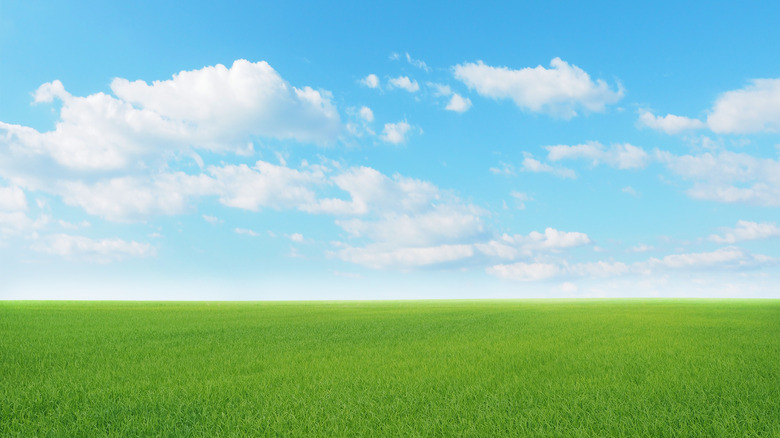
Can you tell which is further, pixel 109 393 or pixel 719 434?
pixel 109 393

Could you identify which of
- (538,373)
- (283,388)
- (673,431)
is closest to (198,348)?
(283,388)

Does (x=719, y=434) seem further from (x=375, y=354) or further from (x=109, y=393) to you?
(x=109, y=393)

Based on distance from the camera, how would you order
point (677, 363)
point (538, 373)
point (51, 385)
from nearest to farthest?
point (51, 385)
point (538, 373)
point (677, 363)

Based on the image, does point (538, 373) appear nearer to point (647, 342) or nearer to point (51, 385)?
point (647, 342)

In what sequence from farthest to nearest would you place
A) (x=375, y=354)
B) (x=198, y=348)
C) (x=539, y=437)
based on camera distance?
(x=198, y=348), (x=375, y=354), (x=539, y=437)

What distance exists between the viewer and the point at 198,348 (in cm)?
1346

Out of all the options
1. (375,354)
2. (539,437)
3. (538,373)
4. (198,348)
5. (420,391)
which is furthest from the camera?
(198,348)

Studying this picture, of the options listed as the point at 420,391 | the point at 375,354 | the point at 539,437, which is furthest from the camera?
the point at 375,354

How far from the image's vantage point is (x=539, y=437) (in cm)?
556

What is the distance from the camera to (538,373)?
29.9ft

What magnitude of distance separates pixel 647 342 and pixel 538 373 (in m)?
6.95

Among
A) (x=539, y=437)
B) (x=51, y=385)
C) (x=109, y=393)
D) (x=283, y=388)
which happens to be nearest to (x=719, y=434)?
(x=539, y=437)

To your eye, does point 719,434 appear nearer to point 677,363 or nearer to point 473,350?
point 677,363

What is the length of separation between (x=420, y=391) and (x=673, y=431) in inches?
136
